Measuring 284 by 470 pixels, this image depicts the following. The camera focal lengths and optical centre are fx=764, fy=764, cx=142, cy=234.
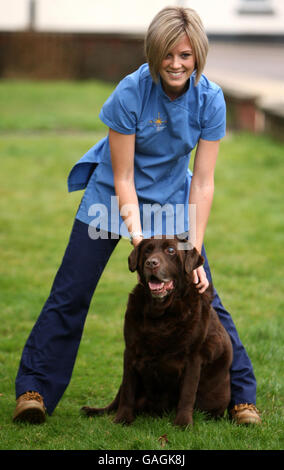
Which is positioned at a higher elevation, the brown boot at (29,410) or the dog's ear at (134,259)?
the dog's ear at (134,259)

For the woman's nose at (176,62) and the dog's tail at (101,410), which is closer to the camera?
the woman's nose at (176,62)

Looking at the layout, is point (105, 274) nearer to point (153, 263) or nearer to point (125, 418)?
point (125, 418)

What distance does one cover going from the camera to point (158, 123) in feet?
12.9

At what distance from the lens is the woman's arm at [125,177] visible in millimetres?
3898

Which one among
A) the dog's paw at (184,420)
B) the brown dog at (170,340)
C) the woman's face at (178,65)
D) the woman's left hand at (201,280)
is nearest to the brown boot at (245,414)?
the brown dog at (170,340)

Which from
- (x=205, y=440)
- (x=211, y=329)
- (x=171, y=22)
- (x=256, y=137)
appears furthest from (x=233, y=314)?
(x=256, y=137)

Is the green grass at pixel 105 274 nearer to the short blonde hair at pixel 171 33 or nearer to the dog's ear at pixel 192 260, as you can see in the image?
the dog's ear at pixel 192 260

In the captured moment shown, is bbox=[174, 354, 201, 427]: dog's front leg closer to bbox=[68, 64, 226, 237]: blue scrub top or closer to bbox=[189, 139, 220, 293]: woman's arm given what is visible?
bbox=[189, 139, 220, 293]: woman's arm

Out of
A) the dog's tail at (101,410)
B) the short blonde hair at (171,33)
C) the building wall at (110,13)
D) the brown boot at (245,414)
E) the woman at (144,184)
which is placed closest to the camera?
the short blonde hair at (171,33)

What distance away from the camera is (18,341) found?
5.57 m

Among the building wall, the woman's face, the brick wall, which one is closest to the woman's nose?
the woman's face

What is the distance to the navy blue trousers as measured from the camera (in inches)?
163

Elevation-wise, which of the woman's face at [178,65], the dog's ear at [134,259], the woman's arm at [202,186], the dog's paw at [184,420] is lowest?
the dog's paw at [184,420]

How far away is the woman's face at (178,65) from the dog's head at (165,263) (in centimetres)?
79
